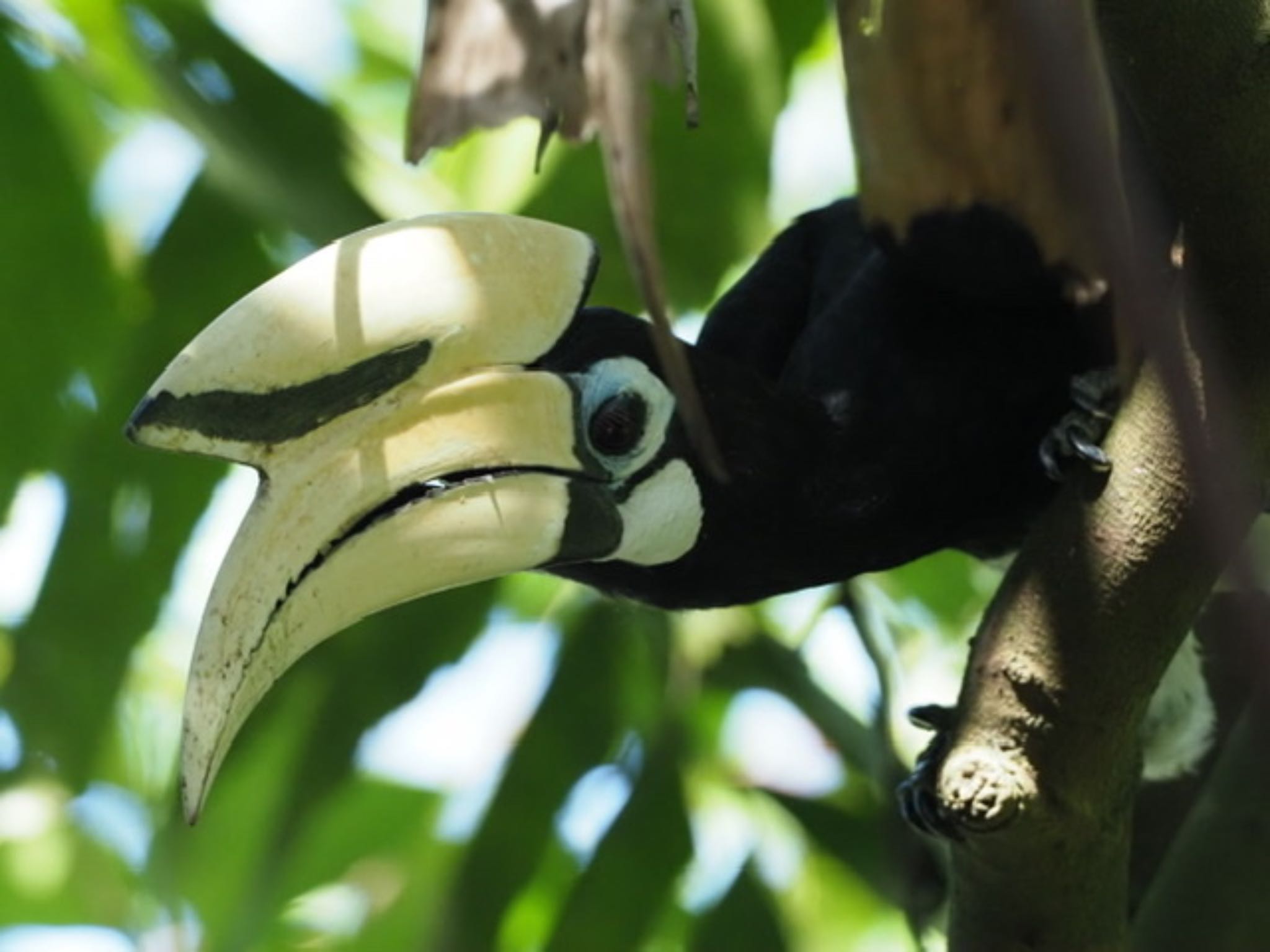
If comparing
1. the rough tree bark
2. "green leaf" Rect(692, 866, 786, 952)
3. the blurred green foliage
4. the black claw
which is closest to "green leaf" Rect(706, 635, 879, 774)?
the blurred green foliage

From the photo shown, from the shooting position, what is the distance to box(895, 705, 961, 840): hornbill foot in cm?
129

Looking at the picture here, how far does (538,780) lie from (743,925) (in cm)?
19

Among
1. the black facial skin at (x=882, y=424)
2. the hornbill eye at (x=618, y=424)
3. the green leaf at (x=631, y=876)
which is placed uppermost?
the hornbill eye at (x=618, y=424)

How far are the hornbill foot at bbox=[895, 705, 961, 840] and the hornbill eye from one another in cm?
28

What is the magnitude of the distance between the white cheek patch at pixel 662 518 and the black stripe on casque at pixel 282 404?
0.22m

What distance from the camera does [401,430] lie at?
3.94ft

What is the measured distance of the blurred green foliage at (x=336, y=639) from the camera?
1.50 metres

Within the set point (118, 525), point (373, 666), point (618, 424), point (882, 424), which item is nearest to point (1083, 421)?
point (882, 424)

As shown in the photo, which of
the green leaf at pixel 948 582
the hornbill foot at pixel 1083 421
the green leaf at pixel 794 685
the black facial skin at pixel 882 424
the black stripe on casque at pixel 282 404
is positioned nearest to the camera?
the black stripe on casque at pixel 282 404

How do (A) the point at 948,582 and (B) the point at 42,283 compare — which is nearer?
(B) the point at 42,283

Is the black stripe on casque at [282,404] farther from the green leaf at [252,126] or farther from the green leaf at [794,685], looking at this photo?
the green leaf at [794,685]

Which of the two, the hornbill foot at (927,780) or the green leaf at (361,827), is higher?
the hornbill foot at (927,780)

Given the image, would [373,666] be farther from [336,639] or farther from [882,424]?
[882,424]

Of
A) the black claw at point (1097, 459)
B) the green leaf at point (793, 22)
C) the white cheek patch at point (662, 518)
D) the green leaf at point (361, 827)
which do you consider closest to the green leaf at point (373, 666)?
the green leaf at point (361, 827)
